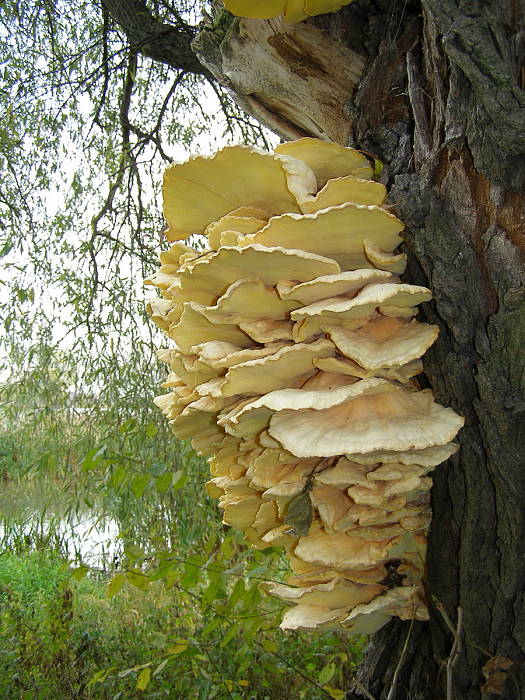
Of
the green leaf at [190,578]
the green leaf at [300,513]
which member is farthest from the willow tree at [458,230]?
the green leaf at [190,578]

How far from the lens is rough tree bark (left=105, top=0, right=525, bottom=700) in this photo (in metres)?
0.87

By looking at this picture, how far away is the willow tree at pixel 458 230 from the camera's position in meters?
0.88

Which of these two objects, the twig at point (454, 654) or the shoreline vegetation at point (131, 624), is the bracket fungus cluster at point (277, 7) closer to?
the twig at point (454, 654)

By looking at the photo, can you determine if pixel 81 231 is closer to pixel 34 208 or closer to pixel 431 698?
pixel 34 208

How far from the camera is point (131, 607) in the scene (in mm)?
4055

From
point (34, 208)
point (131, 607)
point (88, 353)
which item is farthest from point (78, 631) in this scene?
point (34, 208)

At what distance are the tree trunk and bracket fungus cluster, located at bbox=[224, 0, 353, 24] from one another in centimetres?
19

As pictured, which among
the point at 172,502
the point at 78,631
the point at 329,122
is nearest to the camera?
the point at 329,122

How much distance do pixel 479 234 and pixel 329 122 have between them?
2.03ft

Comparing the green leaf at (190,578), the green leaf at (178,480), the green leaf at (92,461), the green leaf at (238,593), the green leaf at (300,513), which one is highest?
the green leaf at (92,461)

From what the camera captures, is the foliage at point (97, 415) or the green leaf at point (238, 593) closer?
the green leaf at point (238, 593)

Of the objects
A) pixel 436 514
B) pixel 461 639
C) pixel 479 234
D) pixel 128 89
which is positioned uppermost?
pixel 128 89

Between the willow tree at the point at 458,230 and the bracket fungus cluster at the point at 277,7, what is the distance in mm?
182

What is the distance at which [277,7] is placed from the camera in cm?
103
